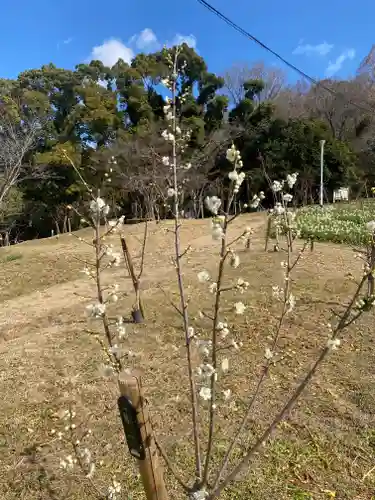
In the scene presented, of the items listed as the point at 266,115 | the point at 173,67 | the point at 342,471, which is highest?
the point at 266,115

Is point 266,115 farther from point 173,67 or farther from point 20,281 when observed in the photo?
point 173,67

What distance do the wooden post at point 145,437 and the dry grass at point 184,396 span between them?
3.00 feet

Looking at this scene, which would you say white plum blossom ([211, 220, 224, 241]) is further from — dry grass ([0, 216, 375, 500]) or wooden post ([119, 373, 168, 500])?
dry grass ([0, 216, 375, 500])

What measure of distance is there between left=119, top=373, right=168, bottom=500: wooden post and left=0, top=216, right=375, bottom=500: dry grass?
913 millimetres

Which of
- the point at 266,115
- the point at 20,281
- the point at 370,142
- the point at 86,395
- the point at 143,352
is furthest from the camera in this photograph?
the point at 370,142

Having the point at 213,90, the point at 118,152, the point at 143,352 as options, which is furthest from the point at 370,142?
the point at 143,352

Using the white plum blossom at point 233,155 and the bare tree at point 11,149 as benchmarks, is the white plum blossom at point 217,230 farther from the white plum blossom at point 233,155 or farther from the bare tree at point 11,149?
the bare tree at point 11,149

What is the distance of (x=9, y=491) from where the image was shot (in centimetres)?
237

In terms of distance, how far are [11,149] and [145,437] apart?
→ 1536 centimetres

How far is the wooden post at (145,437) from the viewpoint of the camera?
1369 mm

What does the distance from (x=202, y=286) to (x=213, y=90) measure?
17.4 meters

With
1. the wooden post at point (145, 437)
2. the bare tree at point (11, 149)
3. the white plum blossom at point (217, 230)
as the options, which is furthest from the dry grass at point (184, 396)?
the bare tree at point (11, 149)

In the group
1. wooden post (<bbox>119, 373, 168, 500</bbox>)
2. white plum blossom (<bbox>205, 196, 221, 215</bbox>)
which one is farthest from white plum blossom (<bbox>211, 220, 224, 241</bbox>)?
wooden post (<bbox>119, 373, 168, 500</bbox>)

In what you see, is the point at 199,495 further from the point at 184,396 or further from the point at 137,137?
the point at 137,137
